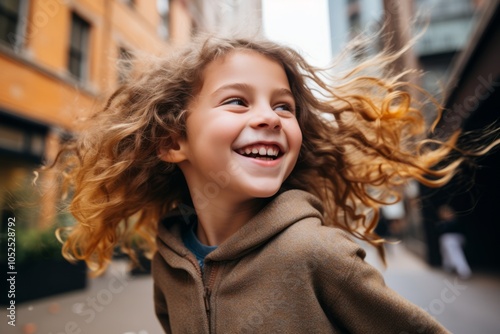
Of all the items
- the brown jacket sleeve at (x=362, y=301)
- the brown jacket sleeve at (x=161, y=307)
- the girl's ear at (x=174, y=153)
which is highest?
the girl's ear at (x=174, y=153)

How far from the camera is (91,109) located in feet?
6.30

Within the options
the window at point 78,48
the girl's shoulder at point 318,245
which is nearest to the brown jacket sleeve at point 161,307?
the girl's shoulder at point 318,245

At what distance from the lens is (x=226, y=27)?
5.51ft

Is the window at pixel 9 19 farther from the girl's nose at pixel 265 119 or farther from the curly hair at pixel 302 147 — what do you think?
the girl's nose at pixel 265 119

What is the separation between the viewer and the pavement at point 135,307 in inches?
145

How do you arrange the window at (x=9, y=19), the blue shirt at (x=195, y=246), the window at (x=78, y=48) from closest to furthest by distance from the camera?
the blue shirt at (x=195, y=246) < the window at (x=9, y=19) < the window at (x=78, y=48)

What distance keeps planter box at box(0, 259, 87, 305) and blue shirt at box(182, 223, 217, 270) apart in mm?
3411

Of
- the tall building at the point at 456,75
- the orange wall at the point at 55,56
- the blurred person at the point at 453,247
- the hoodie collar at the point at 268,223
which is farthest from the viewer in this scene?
the blurred person at the point at 453,247

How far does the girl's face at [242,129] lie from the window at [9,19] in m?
6.46

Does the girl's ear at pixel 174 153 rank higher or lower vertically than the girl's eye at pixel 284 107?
lower

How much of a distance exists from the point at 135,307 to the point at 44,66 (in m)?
5.25

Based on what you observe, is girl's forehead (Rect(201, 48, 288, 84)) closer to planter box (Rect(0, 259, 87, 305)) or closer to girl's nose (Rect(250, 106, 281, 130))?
girl's nose (Rect(250, 106, 281, 130))

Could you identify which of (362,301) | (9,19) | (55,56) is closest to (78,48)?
(55,56)

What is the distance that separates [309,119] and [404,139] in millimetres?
512
